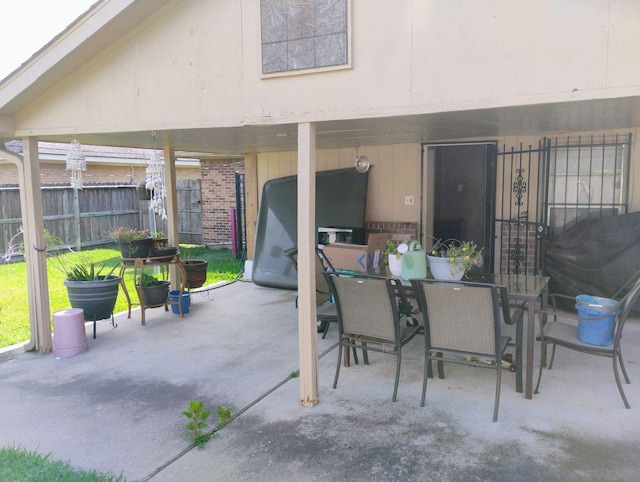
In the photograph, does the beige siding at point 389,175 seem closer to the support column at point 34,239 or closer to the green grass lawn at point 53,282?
the green grass lawn at point 53,282

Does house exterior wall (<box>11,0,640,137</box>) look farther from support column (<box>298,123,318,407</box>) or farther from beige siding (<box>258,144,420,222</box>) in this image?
beige siding (<box>258,144,420,222</box>)

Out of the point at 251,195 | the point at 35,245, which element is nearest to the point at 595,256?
the point at 251,195

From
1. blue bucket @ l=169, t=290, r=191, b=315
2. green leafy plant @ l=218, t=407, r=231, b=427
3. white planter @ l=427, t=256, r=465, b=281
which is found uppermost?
white planter @ l=427, t=256, r=465, b=281

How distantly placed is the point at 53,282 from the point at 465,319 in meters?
7.44

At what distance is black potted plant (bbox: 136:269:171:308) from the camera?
5961 millimetres

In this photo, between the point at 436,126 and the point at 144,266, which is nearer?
the point at 436,126

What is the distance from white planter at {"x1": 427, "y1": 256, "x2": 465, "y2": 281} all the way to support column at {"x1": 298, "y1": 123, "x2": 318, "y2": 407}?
3.48ft

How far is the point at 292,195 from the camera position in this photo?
25.5ft

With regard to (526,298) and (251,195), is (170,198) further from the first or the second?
(526,298)

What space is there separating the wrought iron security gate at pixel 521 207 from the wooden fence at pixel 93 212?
29.6 feet

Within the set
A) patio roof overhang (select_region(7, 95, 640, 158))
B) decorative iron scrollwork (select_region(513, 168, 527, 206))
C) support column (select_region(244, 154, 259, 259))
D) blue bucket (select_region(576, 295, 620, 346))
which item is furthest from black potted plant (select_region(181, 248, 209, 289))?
blue bucket (select_region(576, 295, 620, 346))

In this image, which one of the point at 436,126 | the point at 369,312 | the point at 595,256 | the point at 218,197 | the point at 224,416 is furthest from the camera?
the point at 218,197

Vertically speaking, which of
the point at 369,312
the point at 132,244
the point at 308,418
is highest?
the point at 132,244

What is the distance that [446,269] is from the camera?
13.2 feet
